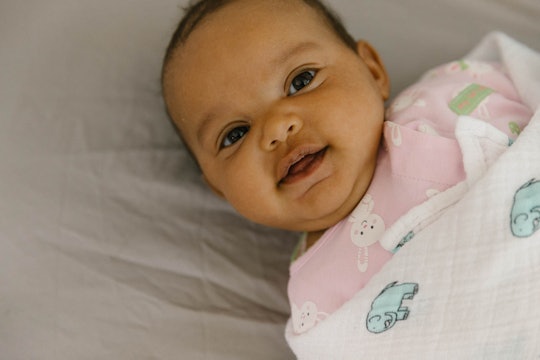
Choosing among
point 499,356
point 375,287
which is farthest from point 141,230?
point 499,356

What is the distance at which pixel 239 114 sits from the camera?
1.03 metres

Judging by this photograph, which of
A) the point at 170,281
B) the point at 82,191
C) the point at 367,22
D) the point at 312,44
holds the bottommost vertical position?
the point at 170,281

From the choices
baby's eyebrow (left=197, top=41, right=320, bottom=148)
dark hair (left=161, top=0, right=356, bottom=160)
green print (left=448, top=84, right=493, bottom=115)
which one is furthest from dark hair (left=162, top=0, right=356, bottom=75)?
green print (left=448, top=84, right=493, bottom=115)

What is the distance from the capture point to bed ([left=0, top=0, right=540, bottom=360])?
106 centimetres

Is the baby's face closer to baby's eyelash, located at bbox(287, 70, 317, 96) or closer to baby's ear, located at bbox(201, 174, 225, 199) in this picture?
baby's eyelash, located at bbox(287, 70, 317, 96)

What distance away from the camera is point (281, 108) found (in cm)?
99

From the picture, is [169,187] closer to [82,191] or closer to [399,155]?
[82,191]

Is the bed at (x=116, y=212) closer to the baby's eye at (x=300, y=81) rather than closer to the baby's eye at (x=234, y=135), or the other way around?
the baby's eye at (x=234, y=135)

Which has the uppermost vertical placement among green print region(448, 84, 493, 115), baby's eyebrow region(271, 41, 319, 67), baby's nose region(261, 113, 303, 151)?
baby's eyebrow region(271, 41, 319, 67)

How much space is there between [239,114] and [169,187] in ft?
0.92

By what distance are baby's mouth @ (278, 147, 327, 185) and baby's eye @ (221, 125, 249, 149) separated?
12 cm

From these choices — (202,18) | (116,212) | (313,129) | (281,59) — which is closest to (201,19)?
(202,18)

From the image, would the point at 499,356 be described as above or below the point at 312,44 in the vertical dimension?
below

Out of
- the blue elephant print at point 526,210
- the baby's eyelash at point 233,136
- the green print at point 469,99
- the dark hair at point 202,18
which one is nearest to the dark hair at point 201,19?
the dark hair at point 202,18
